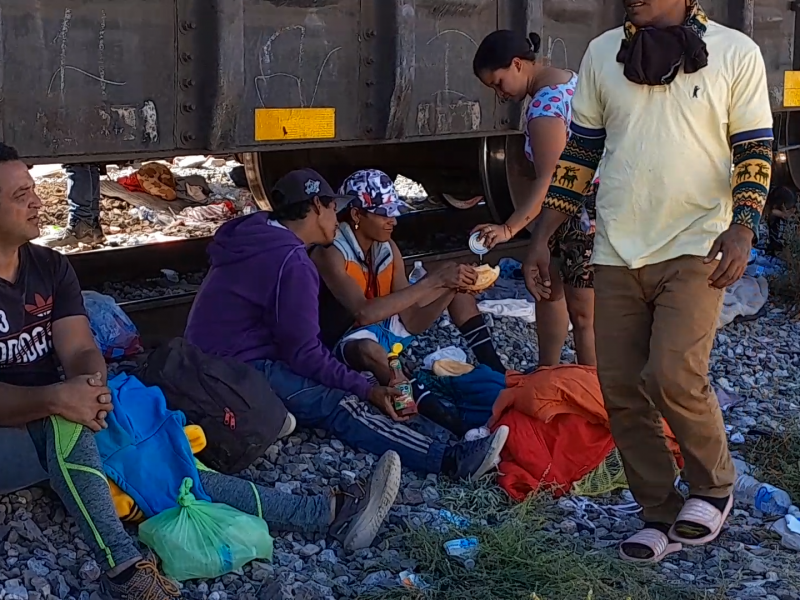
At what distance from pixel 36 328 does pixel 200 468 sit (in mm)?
693

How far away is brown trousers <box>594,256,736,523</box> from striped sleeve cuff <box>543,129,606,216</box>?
28 cm

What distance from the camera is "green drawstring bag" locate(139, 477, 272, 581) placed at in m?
3.20

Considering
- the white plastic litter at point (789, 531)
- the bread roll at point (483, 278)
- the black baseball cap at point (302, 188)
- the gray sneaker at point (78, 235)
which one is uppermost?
the black baseball cap at point (302, 188)

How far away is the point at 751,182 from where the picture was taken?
10.2 feet

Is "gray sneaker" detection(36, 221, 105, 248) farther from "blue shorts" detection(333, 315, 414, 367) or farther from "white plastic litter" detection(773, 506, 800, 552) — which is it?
"white plastic litter" detection(773, 506, 800, 552)

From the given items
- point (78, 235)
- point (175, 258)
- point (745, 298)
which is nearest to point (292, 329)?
point (175, 258)

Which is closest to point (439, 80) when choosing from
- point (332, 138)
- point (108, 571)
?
point (332, 138)

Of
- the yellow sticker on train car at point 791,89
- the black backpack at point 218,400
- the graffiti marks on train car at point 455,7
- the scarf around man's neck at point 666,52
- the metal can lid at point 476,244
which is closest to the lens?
the scarf around man's neck at point 666,52

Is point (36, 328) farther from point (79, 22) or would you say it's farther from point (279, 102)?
point (279, 102)

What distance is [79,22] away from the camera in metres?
3.98

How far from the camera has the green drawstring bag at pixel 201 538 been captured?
10.5 feet

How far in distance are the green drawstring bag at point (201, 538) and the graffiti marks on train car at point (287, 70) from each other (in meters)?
1.93

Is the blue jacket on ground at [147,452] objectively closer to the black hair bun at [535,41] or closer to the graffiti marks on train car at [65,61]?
the graffiti marks on train car at [65,61]

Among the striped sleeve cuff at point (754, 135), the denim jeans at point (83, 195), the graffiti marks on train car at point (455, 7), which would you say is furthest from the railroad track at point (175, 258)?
the striped sleeve cuff at point (754, 135)
